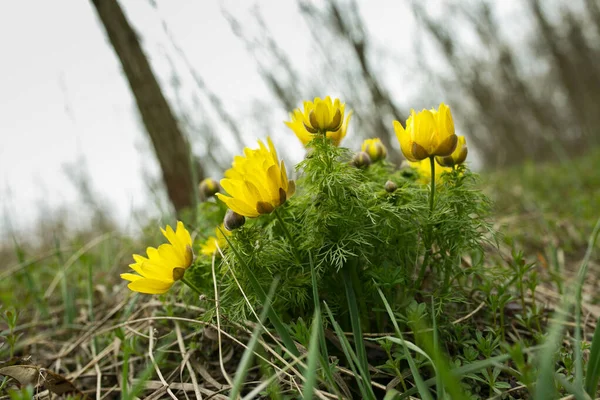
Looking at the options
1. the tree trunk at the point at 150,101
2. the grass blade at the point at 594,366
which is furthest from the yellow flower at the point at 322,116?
the tree trunk at the point at 150,101

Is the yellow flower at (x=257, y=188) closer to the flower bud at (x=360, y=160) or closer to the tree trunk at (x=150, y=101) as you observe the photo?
the flower bud at (x=360, y=160)

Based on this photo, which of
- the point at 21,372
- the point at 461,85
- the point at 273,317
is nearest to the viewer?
the point at 273,317

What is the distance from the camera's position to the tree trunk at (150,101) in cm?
261

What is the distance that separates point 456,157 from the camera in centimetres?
119

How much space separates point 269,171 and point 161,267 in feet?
1.18

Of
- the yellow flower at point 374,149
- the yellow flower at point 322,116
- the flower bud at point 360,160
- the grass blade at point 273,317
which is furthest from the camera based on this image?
the yellow flower at point 374,149

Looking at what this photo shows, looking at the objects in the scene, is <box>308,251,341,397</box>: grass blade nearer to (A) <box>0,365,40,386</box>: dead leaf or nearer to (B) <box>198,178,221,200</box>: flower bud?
(B) <box>198,178,221,200</box>: flower bud

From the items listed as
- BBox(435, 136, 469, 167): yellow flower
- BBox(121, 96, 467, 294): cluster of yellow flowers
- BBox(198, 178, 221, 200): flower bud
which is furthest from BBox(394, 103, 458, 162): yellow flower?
BBox(198, 178, 221, 200): flower bud

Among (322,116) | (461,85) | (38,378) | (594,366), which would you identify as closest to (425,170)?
(322,116)

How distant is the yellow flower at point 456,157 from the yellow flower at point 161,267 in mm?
683

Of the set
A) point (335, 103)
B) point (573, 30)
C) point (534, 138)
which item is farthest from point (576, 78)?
point (335, 103)

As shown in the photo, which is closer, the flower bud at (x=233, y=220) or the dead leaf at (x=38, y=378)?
the flower bud at (x=233, y=220)

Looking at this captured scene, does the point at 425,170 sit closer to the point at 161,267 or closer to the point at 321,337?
the point at 321,337

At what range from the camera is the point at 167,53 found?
2.41 metres
